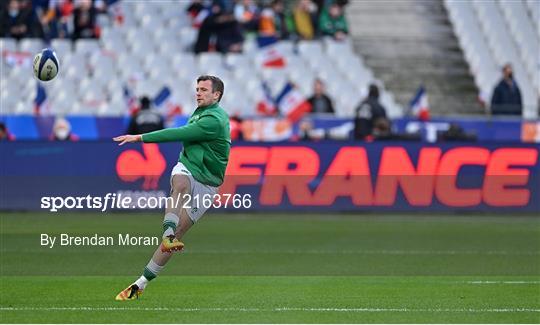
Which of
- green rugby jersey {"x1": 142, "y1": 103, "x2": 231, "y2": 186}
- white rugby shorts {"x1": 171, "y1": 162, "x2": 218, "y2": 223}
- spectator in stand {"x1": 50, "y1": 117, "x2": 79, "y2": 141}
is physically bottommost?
spectator in stand {"x1": 50, "y1": 117, "x2": 79, "y2": 141}

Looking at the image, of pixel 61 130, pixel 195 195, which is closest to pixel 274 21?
pixel 61 130

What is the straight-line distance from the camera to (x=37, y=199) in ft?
79.5

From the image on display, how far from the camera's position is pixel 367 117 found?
989 inches

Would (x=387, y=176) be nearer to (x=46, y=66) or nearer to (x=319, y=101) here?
(x=319, y=101)

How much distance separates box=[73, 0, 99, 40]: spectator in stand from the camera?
97.2ft

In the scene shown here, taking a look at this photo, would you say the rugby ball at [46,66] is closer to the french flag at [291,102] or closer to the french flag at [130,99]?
the french flag at [291,102]

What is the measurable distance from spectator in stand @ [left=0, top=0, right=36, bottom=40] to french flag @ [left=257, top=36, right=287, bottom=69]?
5255 mm

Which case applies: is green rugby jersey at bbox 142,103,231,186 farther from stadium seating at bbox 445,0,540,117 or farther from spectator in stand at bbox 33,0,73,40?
stadium seating at bbox 445,0,540,117

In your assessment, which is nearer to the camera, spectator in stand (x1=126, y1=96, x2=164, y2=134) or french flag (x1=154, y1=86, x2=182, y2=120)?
spectator in stand (x1=126, y1=96, x2=164, y2=134)

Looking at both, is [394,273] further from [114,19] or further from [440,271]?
[114,19]

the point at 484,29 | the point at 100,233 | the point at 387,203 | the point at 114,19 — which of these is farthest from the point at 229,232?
the point at 484,29

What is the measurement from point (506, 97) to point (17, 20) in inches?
441

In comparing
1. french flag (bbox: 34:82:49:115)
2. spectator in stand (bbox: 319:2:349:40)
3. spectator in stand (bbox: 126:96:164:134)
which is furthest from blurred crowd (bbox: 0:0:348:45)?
spectator in stand (bbox: 126:96:164:134)

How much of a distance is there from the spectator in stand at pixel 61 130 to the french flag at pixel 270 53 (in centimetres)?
563
